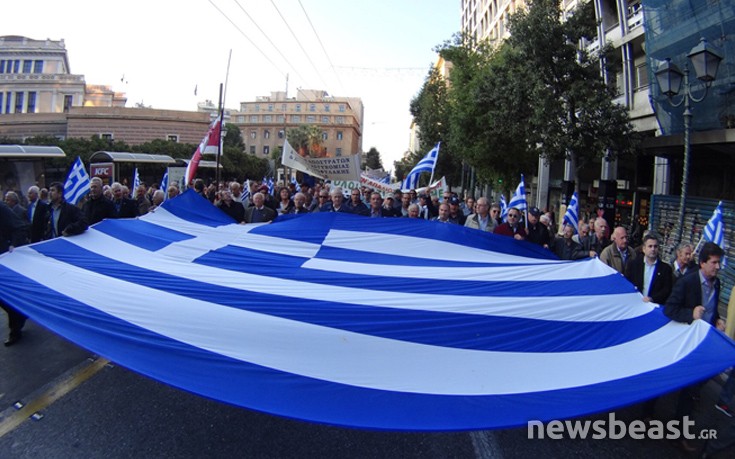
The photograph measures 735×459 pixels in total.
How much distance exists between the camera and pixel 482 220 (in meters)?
6.73

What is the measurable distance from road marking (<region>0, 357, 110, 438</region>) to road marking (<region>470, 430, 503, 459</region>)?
11.2 ft

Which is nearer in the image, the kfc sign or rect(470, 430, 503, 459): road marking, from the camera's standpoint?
rect(470, 430, 503, 459): road marking

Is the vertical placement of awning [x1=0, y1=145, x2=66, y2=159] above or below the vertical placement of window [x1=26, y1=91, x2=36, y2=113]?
below

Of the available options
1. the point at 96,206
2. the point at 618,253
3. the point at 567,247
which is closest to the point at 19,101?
the point at 96,206

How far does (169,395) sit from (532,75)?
1238 cm

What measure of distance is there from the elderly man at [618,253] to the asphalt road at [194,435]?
5.13ft

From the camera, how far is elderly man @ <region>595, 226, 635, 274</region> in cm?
473

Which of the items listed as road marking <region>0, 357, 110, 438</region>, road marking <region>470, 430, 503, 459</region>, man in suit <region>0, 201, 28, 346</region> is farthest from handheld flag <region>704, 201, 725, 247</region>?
man in suit <region>0, 201, 28, 346</region>

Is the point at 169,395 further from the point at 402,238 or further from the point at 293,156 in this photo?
the point at 293,156

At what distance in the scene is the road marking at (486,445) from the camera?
3.04 metres

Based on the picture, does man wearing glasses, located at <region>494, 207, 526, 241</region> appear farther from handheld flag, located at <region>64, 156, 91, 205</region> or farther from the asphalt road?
handheld flag, located at <region>64, 156, 91, 205</region>

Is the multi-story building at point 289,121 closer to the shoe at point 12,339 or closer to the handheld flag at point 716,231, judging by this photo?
the handheld flag at point 716,231

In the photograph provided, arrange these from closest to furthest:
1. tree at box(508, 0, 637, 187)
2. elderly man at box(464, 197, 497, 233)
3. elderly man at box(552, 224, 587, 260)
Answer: elderly man at box(552, 224, 587, 260) < elderly man at box(464, 197, 497, 233) < tree at box(508, 0, 637, 187)

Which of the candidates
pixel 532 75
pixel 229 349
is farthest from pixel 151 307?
pixel 532 75
